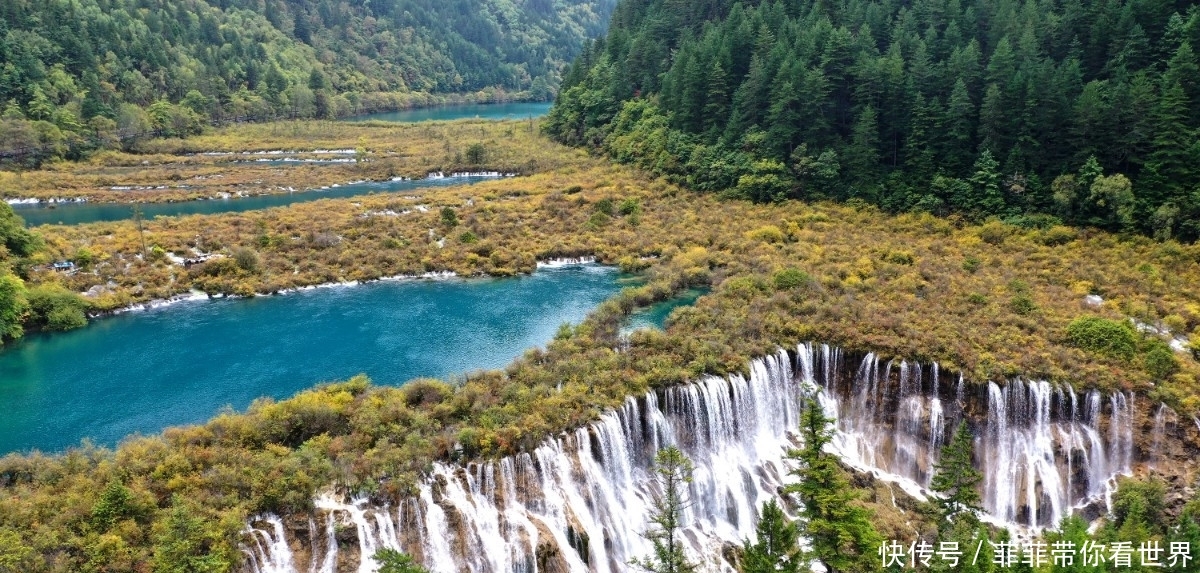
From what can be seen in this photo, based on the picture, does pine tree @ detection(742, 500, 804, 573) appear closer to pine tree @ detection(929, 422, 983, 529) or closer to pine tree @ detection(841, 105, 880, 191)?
pine tree @ detection(929, 422, 983, 529)

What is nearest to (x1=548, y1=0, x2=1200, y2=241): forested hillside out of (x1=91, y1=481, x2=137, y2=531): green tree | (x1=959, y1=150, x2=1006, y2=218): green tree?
(x1=959, y1=150, x2=1006, y2=218): green tree

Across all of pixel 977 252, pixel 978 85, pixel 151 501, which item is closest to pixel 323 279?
pixel 151 501

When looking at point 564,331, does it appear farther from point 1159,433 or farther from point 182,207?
point 182,207

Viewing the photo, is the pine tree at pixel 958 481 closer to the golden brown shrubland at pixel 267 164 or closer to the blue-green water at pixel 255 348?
the blue-green water at pixel 255 348

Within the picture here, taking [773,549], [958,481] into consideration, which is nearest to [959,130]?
[958,481]

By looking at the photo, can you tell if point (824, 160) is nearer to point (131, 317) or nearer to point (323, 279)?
point (323, 279)

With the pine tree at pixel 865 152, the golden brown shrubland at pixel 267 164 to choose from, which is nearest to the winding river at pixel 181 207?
the golden brown shrubland at pixel 267 164
